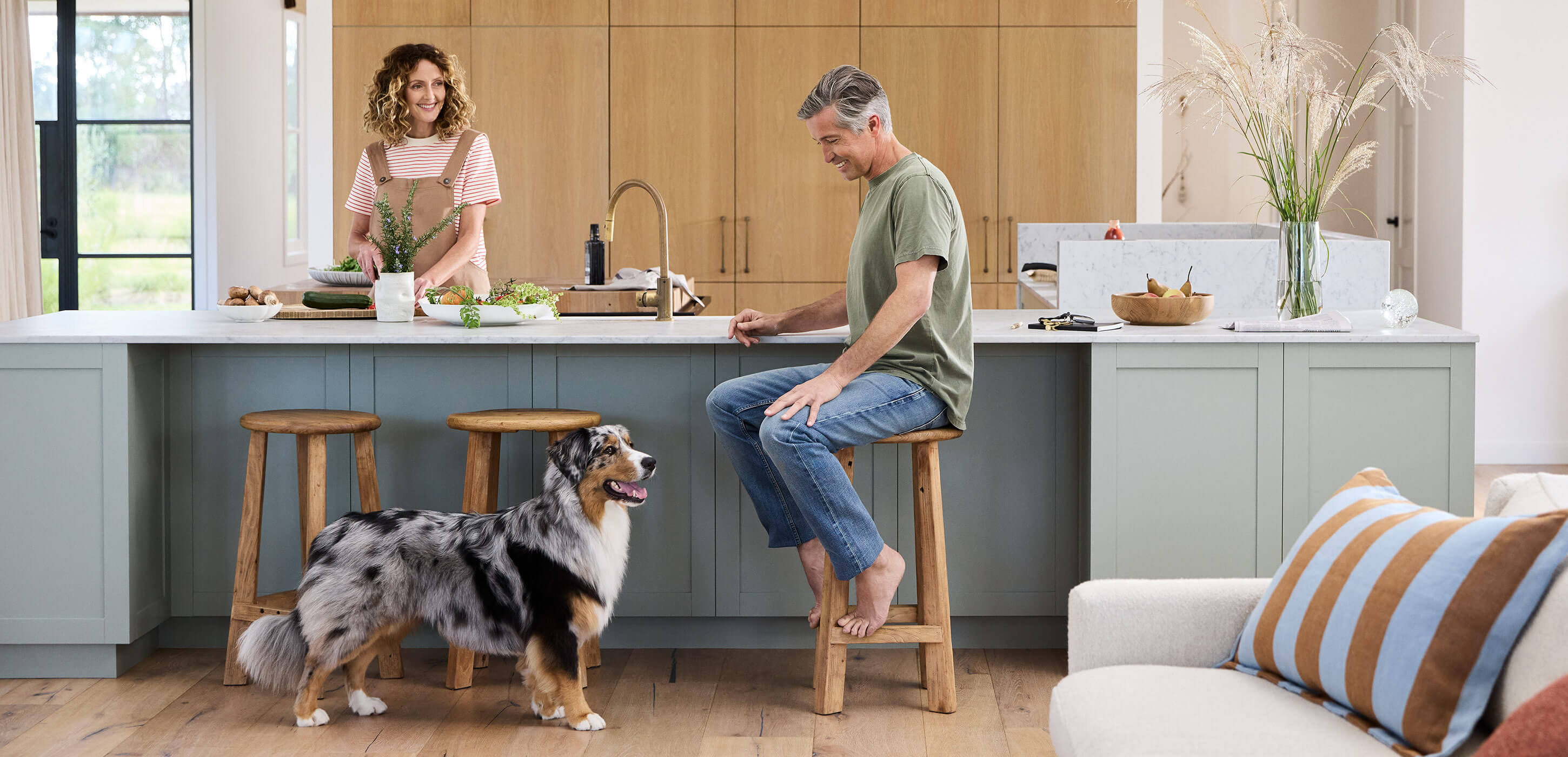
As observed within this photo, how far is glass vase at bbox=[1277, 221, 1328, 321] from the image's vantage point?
10.2ft

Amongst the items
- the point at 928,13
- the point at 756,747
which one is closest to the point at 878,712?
the point at 756,747

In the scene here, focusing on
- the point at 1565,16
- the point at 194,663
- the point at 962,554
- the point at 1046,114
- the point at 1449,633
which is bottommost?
the point at 194,663

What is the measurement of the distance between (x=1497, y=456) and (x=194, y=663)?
5.28 m

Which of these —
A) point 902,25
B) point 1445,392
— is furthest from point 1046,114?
point 1445,392

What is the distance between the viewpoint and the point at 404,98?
3.58 m

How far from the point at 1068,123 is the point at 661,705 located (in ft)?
12.9

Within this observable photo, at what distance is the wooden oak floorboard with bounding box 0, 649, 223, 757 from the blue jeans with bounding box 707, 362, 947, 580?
1363 millimetres

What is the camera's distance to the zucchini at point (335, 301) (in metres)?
3.29

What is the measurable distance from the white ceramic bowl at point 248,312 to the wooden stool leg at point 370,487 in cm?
50

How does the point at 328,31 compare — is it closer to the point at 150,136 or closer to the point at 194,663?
the point at 150,136

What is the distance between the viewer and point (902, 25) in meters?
5.82

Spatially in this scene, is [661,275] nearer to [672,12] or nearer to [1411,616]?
[1411,616]

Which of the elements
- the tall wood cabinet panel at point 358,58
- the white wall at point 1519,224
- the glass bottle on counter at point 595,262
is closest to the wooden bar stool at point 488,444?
the glass bottle on counter at point 595,262

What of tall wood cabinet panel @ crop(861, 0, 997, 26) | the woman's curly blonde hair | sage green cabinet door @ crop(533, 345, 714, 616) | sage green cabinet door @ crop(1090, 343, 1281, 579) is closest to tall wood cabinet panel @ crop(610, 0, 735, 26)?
tall wood cabinet panel @ crop(861, 0, 997, 26)
